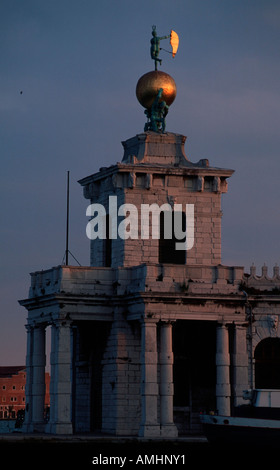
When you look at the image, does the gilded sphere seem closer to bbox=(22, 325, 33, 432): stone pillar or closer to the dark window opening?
the dark window opening

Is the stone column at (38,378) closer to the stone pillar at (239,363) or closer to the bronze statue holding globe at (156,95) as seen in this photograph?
the stone pillar at (239,363)

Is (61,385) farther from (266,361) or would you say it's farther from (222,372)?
(266,361)

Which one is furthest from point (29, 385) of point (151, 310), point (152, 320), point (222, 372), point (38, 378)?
point (222, 372)

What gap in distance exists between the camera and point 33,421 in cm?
7588

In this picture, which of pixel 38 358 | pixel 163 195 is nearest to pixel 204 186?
pixel 163 195

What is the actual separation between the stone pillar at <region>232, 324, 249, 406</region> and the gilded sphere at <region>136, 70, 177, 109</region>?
15958 millimetres

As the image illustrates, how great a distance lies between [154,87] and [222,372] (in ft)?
62.0

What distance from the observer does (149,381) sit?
71.9m

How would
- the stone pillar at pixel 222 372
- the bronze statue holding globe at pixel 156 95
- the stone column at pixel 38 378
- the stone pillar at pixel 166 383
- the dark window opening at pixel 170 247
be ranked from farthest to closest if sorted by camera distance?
1. the bronze statue holding globe at pixel 156 95
2. the dark window opening at pixel 170 247
3. the stone column at pixel 38 378
4. the stone pillar at pixel 222 372
5. the stone pillar at pixel 166 383

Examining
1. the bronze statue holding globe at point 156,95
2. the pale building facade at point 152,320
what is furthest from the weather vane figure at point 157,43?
the pale building facade at point 152,320

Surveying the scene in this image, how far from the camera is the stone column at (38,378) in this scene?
249 feet

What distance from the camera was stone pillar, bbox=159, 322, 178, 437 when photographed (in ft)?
235

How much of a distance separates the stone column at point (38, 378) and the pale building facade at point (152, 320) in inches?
2.3

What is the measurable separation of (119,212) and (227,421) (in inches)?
644
